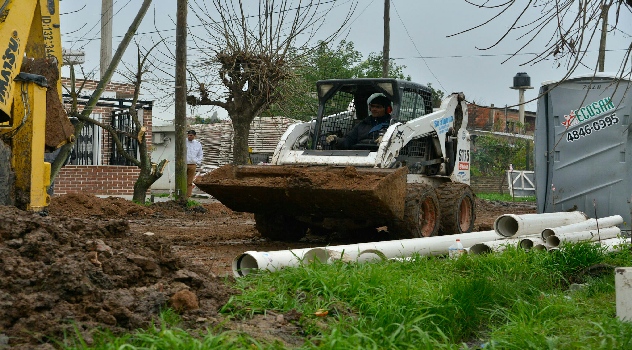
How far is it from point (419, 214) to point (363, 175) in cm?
145

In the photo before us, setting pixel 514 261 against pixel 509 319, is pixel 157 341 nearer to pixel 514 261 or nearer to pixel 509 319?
pixel 509 319

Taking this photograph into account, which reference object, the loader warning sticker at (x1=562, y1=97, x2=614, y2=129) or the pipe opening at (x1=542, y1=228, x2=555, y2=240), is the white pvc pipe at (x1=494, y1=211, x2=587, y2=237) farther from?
the loader warning sticker at (x1=562, y1=97, x2=614, y2=129)

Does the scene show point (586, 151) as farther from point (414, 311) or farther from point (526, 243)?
point (414, 311)

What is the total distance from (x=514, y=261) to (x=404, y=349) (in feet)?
11.6

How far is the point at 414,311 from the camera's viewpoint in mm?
5883

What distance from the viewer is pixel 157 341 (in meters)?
4.42

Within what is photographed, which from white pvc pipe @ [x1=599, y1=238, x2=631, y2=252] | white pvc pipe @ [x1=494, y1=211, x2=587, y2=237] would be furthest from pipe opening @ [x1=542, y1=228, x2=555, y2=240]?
white pvc pipe @ [x1=599, y1=238, x2=631, y2=252]

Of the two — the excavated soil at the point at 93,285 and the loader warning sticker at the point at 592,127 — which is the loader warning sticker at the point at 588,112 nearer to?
the loader warning sticker at the point at 592,127

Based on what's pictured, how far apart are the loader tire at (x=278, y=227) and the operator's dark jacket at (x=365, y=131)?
1.29 m

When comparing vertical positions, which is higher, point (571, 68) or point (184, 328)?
point (571, 68)

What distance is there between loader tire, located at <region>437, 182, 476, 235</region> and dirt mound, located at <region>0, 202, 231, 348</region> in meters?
6.43

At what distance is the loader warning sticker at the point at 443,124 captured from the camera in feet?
41.6

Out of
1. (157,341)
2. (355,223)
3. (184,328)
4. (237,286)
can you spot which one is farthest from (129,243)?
(355,223)

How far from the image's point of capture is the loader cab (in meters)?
12.1
